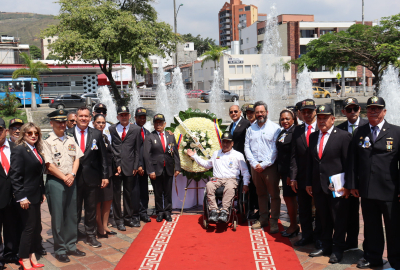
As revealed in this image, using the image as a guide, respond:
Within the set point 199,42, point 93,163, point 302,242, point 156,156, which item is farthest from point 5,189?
point 199,42

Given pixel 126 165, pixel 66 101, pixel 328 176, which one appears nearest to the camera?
pixel 328 176

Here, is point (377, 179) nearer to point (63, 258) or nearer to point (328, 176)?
point (328, 176)

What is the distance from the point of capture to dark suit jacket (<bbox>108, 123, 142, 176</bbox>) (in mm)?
6277

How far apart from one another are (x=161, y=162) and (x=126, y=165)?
672 mm

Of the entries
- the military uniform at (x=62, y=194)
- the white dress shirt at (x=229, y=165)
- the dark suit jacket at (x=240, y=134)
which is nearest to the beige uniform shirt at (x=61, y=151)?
the military uniform at (x=62, y=194)

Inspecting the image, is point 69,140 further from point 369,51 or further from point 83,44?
point 369,51

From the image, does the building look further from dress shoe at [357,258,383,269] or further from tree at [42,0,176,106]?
dress shoe at [357,258,383,269]

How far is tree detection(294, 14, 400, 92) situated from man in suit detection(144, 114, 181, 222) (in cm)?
2113

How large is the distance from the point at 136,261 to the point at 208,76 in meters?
51.8

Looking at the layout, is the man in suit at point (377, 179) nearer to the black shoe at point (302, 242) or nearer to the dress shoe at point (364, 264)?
the dress shoe at point (364, 264)

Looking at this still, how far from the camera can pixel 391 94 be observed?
22281mm

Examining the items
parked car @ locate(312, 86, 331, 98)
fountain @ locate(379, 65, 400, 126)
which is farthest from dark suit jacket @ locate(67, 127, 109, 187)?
parked car @ locate(312, 86, 331, 98)

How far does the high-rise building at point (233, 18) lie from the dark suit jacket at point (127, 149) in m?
98.7

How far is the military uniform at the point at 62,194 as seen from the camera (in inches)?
195
